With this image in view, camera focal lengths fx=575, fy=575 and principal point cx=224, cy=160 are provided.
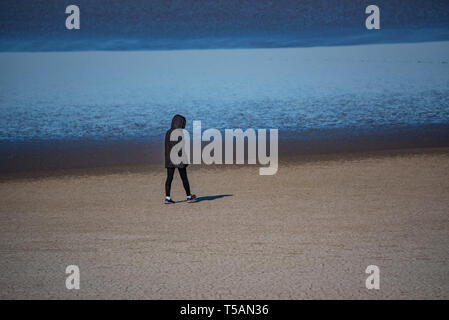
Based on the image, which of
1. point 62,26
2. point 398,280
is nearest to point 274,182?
point 398,280

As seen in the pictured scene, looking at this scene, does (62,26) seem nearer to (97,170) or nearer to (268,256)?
(97,170)

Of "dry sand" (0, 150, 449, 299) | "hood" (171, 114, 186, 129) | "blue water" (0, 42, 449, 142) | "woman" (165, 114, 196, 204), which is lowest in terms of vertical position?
"dry sand" (0, 150, 449, 299)

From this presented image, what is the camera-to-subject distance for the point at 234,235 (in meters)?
8.20

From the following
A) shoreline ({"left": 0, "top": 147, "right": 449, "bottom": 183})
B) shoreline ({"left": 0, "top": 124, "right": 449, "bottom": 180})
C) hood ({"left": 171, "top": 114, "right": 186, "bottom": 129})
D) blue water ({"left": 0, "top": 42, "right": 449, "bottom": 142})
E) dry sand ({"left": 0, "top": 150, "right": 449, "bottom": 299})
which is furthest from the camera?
blue water ({"left": 0, "top": 42, "right": 449, "bottom": 142})

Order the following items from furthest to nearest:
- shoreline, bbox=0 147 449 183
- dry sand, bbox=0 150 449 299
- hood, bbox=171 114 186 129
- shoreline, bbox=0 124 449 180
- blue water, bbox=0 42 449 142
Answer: blue water, bbox=0 42 449 142
shoreline, bbox=0 124 449 180
shoreline, bbox=0 147 449 183
hood, bbox=171 114 186 129
dry sand, bbox=0 150 449 299

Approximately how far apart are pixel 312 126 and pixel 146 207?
9.89 meters

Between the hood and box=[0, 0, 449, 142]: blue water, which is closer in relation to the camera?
the hood

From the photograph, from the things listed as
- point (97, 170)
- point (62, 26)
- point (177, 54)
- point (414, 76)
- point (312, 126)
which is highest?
point (62, 26)

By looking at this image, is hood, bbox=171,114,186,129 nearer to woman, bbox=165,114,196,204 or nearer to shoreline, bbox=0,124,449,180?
woman, bbox=165,114,196,204

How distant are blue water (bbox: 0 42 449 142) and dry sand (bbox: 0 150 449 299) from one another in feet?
20.8

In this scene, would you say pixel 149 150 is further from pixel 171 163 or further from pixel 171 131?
pixel 171 131

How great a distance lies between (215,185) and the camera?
11.7 m

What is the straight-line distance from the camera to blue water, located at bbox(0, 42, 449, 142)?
19422 millimetres

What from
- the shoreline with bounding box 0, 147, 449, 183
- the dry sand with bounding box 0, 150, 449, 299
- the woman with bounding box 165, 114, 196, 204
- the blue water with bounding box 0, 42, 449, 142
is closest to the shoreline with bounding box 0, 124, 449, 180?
the shoreline with bounding box 0, 147, 449, 183
